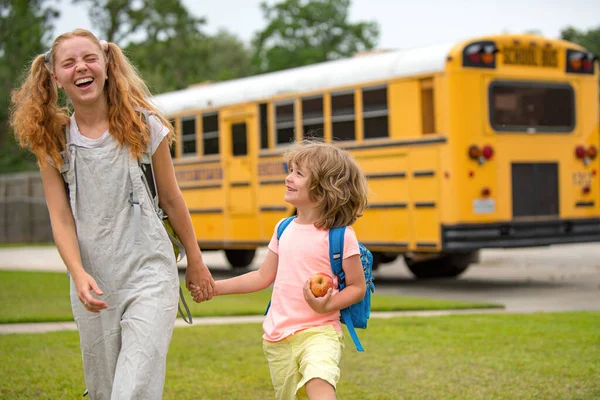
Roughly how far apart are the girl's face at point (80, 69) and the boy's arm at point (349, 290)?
1.03 meters

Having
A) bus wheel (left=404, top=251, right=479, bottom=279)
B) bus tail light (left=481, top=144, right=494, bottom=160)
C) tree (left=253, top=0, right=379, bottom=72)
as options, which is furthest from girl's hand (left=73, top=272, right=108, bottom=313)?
tree (left=253, top=0, right=379, bottom=72)

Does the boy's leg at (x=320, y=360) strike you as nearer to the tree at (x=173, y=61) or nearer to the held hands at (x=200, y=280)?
the held hands at (x=200, y=280)

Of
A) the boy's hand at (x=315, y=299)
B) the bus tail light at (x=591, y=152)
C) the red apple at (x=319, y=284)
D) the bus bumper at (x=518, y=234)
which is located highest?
the bus tail light at (x=591, y=152)

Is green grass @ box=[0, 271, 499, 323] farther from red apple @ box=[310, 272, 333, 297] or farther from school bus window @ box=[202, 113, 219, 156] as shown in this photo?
red apple @ box=[310, 272, 333, 297]

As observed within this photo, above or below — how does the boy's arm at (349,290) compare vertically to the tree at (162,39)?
below

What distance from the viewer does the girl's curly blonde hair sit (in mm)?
3695

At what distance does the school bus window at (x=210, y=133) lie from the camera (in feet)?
49.4

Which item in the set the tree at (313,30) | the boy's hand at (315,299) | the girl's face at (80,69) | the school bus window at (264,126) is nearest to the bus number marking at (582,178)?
the school bus window at (264,126)

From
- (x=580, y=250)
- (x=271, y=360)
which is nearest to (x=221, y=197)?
(x=580, y=250)

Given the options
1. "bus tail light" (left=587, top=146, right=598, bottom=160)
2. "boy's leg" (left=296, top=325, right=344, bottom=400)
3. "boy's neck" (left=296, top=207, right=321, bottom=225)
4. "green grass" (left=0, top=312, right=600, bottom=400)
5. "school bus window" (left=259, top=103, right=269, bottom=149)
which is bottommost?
"green grass" (left=0, top=312, right=600, bottom=400)

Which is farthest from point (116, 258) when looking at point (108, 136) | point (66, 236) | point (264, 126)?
point (264, 126)

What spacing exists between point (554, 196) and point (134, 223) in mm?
9409

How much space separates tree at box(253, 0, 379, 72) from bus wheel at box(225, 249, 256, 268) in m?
43.0

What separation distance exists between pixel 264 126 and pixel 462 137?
339cm
